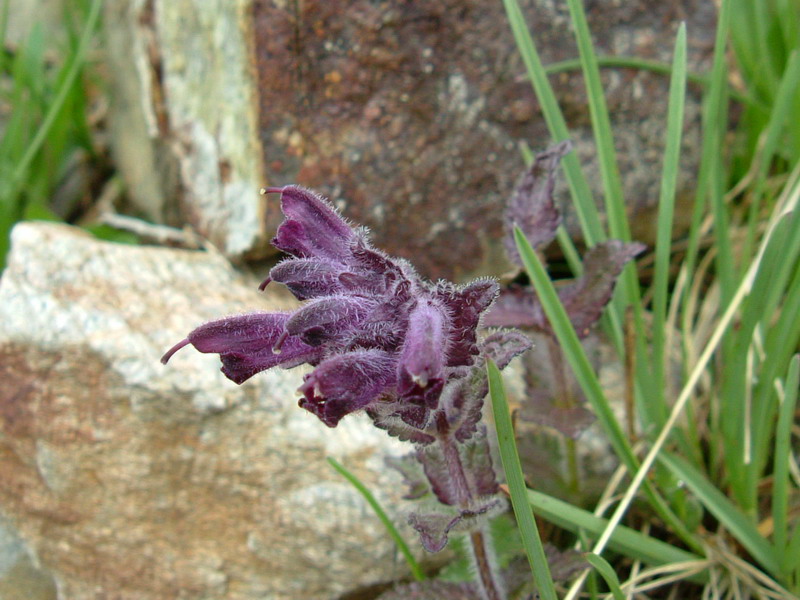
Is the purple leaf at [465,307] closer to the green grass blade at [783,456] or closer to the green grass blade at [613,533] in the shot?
the green grass blade at [613,533]

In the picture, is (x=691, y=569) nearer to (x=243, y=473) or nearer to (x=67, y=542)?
(x=243, y=473)

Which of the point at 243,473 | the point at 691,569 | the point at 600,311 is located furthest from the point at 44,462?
the point at 691,569

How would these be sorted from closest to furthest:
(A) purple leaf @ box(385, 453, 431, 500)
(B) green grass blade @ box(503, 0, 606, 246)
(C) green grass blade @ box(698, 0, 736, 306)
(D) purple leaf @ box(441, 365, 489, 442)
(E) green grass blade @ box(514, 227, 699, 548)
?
(D) purple leaf @ box(441, 365, 489, 442) → (E) green grass blade @ box(514, 227, 699, 548) → (A) purple leaf @ box(385, 453, 431, 500) → (B) green grass blade @ box(503, 0, 606, 246) → (C) green grass blade @ box(698, 0, 736, 306)

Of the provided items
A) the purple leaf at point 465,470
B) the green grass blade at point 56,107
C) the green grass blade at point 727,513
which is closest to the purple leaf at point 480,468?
the purple leaf at point 465,470

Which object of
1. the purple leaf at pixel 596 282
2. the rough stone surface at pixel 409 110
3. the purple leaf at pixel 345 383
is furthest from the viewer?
the rough stone surface at pixel 409 110

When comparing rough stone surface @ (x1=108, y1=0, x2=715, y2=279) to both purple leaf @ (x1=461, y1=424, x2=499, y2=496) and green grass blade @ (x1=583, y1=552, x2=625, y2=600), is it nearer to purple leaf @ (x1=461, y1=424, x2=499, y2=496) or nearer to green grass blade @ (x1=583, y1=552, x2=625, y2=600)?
purple leaf @ (x1=461, y1=424, x2=499, y2=496)

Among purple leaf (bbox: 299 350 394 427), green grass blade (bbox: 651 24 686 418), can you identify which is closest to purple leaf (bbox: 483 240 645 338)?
green grass blade (bbox: 651 24 686 418)
